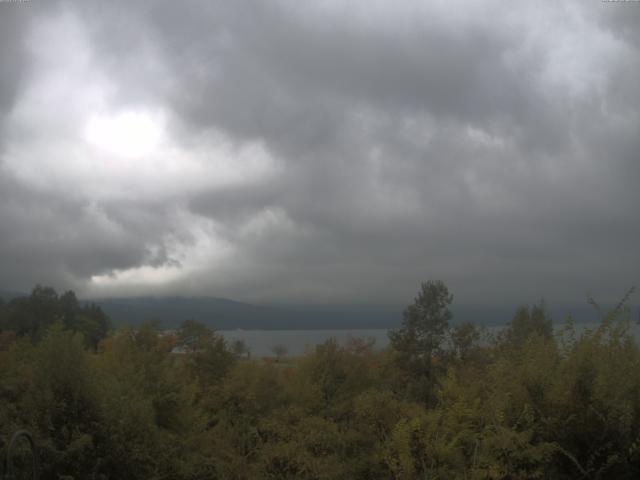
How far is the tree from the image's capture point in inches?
1363

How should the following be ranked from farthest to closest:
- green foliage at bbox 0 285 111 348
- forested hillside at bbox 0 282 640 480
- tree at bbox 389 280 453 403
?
green foliage at bbox 0 285 111 348 < tree at bbox 389 280 453 403 < forested hillside at bbox 0 282 640 480

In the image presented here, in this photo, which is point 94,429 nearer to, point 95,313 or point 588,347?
point 588,347

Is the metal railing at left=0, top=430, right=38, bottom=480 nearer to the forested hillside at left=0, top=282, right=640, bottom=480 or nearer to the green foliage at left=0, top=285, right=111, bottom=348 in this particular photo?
the forested hillside at left=0, top=282, right=640, bottom=480

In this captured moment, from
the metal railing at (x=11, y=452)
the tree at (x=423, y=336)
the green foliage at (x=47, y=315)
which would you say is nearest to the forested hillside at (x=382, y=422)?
the metal railing at (x=11, y=452)

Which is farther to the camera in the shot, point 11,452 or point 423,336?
point 423,336

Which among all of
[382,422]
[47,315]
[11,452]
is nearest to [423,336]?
[382,422]

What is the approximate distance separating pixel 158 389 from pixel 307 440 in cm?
567

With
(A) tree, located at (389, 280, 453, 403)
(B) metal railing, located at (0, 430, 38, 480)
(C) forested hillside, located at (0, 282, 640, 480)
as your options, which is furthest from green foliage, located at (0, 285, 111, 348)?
(B) metal railing, located at (0, 430, 38, 480)

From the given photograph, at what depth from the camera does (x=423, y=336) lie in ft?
117

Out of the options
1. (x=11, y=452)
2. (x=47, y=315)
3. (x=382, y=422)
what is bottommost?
(x=382, y=422)

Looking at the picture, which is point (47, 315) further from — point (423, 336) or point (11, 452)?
point (11, 452)

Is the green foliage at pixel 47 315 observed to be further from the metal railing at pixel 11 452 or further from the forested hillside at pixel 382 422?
the metal railing at pixel 11 452

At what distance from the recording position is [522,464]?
10.6 metres

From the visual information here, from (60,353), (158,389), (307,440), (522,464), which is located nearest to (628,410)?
(522,464)
